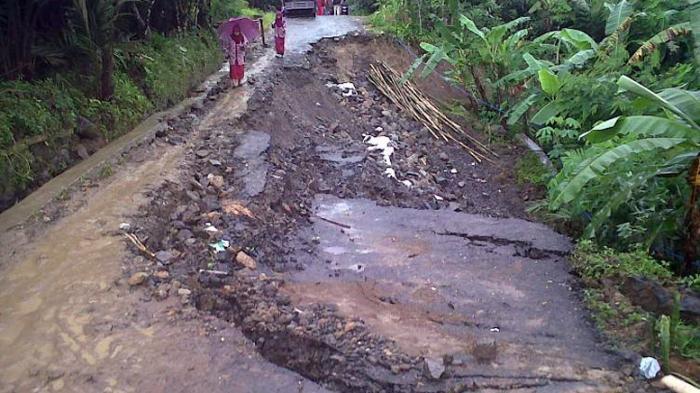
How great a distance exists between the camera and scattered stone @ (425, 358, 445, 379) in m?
3.92

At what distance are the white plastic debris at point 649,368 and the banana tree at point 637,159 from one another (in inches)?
69.2

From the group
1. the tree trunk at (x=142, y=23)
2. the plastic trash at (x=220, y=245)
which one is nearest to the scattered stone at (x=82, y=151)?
the plastic trash at (x=220, y=245)

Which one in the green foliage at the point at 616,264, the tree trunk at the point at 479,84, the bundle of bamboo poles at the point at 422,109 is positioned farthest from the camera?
the tree trunk at the point at 479,84

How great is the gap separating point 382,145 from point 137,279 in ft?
21.7

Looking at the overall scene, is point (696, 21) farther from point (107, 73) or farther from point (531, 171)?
point (107, 73)

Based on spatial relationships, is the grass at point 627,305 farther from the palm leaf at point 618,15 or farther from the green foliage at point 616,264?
the palm leaf at point 618,15

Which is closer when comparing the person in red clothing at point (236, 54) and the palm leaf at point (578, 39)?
the palm leaf at point (578, 39)

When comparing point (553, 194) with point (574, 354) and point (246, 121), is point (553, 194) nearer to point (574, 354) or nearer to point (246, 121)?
point (574, 354)

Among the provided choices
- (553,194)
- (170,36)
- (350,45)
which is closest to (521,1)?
(350,45)

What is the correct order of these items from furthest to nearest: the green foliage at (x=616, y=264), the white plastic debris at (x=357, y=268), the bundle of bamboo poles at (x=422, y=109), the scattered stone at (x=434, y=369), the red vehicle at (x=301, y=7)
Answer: the red vehicle at (x=301, y=7)
the bundle of bamboo poles at (x=422, y=109)
the white plastic debris at (x=357, y=268)
the green foliage at (x=616, y=264)
the scattered stone at (x=434, y=369)

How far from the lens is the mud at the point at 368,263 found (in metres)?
4.16

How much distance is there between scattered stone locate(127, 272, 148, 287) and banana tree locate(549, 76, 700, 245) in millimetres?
3584

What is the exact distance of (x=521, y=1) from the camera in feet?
53.0

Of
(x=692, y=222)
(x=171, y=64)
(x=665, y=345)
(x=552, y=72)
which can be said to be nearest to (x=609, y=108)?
(x=552, y=72)
